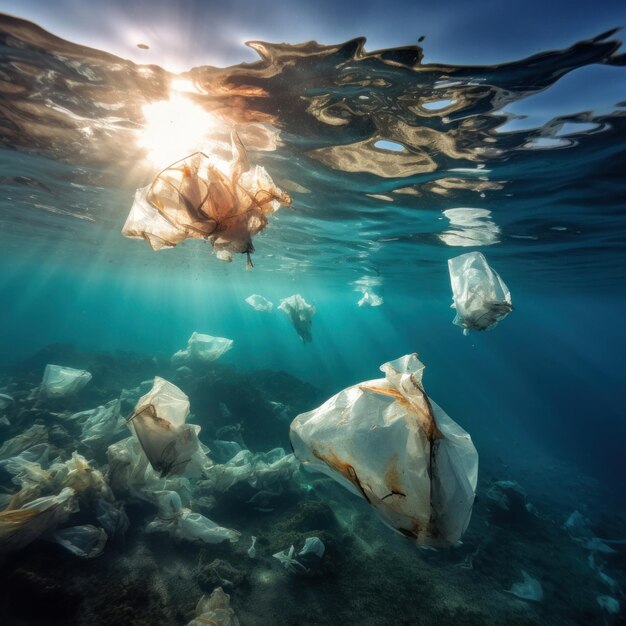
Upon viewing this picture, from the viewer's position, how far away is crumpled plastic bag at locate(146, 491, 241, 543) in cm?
584

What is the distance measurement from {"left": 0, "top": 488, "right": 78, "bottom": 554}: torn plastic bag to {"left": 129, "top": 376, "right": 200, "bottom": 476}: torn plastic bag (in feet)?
7.05

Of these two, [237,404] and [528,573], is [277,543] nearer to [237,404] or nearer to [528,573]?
[528,573]

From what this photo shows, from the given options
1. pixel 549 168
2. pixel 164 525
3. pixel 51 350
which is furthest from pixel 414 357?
pixel 51 350

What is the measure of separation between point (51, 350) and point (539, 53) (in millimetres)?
32426

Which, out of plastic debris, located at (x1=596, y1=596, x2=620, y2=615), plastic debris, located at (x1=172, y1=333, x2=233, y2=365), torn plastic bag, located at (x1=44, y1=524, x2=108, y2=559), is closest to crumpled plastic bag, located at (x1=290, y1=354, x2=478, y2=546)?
torn plastic bag, located at (x1=44, y1=524, x2=108, y2=559)

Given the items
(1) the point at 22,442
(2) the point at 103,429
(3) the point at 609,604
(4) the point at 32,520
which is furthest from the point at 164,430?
(3) the point at 609,604

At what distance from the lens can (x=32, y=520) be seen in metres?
4.40

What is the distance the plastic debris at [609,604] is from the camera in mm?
7883

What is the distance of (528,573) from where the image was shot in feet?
27.8

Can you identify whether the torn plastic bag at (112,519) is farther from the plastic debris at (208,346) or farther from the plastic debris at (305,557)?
the plastic debris at (208,346)

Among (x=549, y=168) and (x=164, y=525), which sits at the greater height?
(x=549, y=168)

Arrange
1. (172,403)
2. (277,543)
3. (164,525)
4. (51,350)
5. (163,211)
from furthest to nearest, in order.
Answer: (51,350) < (277,543) < (164,525) < (172,403) < (163,211)

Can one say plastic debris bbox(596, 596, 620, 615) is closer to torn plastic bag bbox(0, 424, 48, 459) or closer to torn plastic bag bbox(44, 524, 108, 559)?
torn plastic bag bbox(44, 524, 108, 559)

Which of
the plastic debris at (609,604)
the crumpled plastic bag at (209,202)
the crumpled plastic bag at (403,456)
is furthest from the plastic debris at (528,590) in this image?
the crumpled plastic bag at (209,202)
